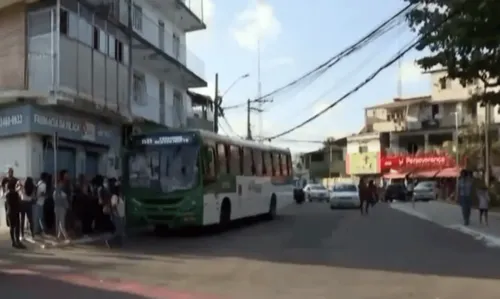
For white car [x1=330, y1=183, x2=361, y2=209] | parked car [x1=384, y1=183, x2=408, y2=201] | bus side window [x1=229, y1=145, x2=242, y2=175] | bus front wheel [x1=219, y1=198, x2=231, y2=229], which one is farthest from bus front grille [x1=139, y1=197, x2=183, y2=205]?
parked car [x1=384, y1=183, x2=408, y2=201]

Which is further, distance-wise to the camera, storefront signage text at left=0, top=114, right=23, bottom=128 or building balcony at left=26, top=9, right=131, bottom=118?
building balcony at left=26, top=9, right=131, bottom=118

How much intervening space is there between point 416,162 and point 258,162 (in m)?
46.3

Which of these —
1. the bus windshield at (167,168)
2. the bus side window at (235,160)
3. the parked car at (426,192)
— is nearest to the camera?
the bus windshield at (167,168)

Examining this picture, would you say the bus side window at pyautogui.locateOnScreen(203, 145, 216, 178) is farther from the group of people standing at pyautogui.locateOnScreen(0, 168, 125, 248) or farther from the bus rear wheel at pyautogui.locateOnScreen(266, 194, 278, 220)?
the bus rear wheel at pyautogui.locateOnScreen(266, 194, 278, 220)

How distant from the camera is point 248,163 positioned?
2798 cm

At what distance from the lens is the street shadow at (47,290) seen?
1124 centimetres

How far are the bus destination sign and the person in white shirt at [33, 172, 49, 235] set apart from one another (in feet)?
10.5

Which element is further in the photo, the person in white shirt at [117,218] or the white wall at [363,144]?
the white wall at [363,144]

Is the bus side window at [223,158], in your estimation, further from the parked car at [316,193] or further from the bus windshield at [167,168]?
the parked car at [316,193]

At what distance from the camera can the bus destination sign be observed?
73.2 feet

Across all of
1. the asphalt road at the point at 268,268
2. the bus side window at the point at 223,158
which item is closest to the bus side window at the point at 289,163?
the bus side window at the point at 223,158

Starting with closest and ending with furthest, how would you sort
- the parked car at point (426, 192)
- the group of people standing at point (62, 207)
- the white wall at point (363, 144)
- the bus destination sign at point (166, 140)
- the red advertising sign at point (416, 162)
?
1. the group of people standing at point (62, 207)
2. the bus destination sign at point (166, 140)
3. the parked car at point (426, 192)
4. the red advertising sign at point (416, 162)
5. the white wall at point (363, 144)

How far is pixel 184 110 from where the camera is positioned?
42.8 m

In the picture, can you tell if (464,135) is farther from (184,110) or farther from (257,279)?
(257,279)
